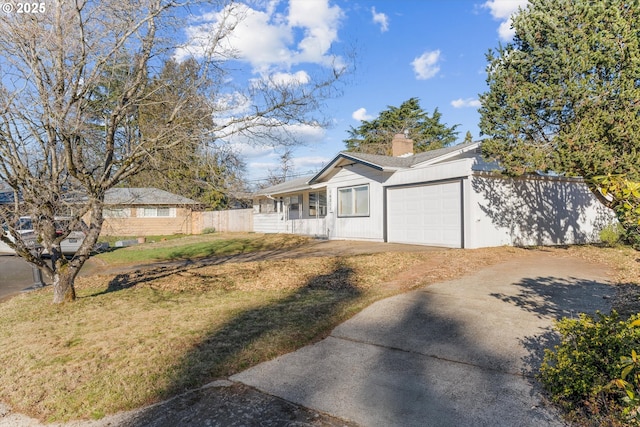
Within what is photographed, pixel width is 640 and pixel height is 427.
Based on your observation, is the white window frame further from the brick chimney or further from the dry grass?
the dry grass

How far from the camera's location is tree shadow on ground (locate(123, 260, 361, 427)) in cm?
358

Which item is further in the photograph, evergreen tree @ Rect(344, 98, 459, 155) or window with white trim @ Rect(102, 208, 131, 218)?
evergreen tree @ Rect(344, 98, 459, 155)

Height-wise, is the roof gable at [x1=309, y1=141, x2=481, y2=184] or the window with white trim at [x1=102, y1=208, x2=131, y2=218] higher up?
the roof gable at [x1=309, y1=141, x2=481, y2=184]

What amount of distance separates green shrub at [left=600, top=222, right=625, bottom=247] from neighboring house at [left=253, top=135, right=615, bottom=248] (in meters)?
0.75

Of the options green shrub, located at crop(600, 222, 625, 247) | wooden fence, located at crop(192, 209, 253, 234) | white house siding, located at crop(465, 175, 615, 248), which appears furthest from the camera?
wooden fence, located at crop(192, 209, 253, 234)

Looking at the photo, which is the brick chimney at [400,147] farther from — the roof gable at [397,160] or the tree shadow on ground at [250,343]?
the tree shadow on ground at [250,343]

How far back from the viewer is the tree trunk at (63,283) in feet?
25.9

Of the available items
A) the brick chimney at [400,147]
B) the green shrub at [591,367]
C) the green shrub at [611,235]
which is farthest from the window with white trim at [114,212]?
the green shrub at [611,235]

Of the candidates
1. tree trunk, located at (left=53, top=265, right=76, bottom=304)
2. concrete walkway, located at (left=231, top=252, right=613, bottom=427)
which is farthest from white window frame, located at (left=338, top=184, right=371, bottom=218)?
tree trunk, located at (left=53, top=265, right=76, bottom=304)

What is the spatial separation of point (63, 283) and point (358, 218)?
39.9ft

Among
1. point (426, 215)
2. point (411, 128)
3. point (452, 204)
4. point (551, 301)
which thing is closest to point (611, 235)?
point (452, 204)

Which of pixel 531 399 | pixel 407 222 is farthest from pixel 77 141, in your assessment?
pixel 407 222

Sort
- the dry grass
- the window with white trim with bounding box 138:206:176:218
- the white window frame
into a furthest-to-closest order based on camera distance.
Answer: the window with white trim with bounding box 138:206:176:218 → the white window frame → the dry grass

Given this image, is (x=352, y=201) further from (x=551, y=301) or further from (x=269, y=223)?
(x=551, y=301)
